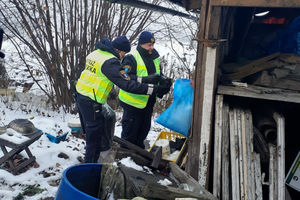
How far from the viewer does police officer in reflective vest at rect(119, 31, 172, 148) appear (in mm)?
4445

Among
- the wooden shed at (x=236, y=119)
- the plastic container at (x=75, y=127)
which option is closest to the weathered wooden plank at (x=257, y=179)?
the wooden shed at (x=236, y=119)

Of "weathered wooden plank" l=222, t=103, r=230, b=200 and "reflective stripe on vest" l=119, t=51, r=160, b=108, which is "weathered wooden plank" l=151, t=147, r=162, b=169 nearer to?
"weathered wooden plank" l=222, t=103, r=230, b=200

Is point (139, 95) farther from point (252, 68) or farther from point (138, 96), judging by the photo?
point (252, 68)

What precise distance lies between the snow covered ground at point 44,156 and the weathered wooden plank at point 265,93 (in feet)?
4.12

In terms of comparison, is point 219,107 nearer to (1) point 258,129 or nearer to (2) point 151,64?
(1) point 258,129

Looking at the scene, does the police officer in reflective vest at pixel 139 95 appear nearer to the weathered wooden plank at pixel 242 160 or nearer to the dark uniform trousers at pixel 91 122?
the dark uniform trousers at pixel 91 122

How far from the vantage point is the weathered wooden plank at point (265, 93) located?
283cm

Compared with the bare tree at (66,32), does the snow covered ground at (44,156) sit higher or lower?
lower

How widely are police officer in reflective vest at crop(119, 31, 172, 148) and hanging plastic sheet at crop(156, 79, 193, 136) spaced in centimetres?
76

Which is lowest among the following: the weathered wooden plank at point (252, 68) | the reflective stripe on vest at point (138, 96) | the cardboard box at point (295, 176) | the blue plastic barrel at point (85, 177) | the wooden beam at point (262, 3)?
the cardboard box at point (295, 176)

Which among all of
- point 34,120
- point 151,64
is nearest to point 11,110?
point 34,120

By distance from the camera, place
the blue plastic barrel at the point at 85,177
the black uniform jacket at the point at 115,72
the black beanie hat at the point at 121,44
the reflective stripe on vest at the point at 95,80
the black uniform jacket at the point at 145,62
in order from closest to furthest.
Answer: the blue plastic barrel at the point at 85,177 < the black uniform jacket at the point at 115,72 < the reflective stripe on vest at the point at 95,80 < the black beanie hat at the point at 121,44 < the black uniform jacket at the point at 145,62

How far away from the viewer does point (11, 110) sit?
689 centimetres

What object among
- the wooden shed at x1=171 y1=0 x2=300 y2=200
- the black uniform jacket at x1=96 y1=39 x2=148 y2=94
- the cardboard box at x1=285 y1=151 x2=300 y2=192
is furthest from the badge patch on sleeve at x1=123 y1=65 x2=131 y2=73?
the cardboard box at x1=285 y1=151 x2=300 y2=192
